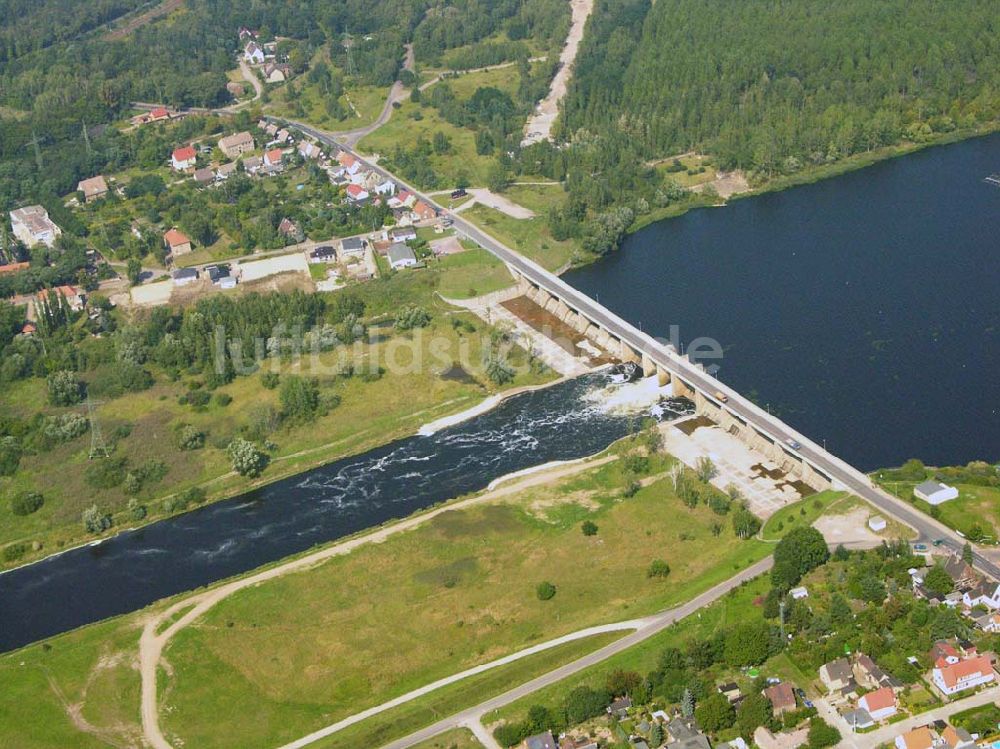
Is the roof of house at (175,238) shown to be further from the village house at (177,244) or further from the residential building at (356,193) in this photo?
the residential building at (356,193)

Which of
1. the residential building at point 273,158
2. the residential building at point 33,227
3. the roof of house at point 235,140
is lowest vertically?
the residential building at point 33,227

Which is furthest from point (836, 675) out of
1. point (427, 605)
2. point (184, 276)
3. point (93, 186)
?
point (93, 186)

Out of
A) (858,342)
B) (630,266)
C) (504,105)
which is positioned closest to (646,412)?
(858,342)

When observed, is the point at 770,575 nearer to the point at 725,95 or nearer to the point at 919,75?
the point at 725,95

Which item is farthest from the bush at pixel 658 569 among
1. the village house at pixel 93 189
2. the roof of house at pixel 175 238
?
the village house at pixel 93 189

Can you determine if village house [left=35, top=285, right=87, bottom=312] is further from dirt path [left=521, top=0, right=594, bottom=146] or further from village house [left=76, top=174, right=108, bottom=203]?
dirt path [left=521, top=0, right=594, bottom=146]

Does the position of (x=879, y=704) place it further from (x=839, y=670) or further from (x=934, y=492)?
(x=934, y=492)
